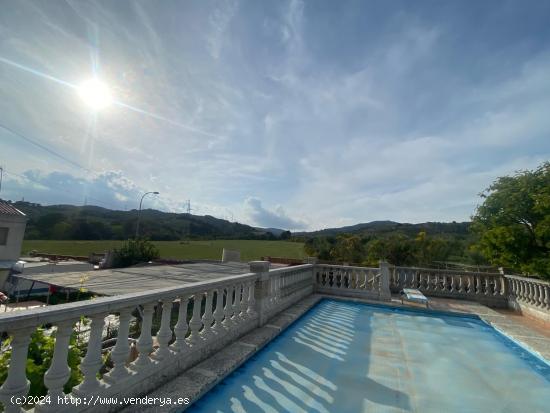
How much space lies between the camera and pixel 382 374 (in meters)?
4.06

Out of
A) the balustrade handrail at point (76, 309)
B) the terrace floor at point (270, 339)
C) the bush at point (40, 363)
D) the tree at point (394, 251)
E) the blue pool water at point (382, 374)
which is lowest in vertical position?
the blue pool water at point (382, 374)

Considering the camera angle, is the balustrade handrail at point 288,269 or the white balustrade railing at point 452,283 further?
the white balustrade railing at point 452,283

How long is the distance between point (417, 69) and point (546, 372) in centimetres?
694

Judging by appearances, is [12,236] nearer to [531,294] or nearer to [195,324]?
[195,324]

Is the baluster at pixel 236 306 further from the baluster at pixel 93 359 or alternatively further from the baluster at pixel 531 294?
the baluster at pixel 531 294

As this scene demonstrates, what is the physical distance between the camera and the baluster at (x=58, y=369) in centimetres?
197

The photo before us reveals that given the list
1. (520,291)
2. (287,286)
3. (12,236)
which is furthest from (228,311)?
(12,236)

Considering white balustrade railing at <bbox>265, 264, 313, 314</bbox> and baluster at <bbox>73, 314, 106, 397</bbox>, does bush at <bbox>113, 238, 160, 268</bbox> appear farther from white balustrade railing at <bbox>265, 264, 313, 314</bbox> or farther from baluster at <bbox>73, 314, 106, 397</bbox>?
baluster at <bbox>73, 314, 106, 397</bbox>

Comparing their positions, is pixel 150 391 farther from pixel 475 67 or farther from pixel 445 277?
pixel 445 277

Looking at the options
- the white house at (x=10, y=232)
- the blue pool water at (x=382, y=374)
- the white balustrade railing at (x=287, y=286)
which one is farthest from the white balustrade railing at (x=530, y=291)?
the white house at (x=10, y=232)

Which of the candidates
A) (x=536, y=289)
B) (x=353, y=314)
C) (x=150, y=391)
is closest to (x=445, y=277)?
(x=536, y=289)

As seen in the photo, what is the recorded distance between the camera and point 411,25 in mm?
6164

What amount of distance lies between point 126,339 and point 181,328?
2.83 feet

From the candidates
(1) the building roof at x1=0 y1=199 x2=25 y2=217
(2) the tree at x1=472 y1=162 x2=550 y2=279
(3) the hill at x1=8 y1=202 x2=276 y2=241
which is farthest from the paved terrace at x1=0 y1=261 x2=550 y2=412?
(3) the hill at x1=8 y1=202 x2=276 y2=241
